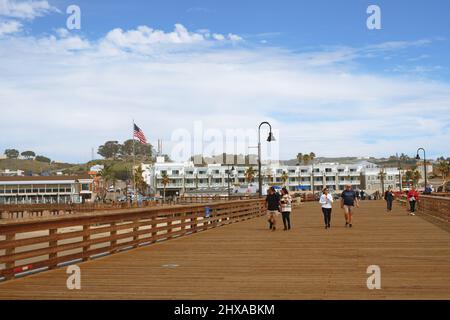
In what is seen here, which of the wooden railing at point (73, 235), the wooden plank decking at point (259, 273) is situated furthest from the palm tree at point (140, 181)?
the wooden plank decking at point (259, 273)

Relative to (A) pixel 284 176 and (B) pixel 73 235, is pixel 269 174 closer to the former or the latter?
(A) pixel 284 176

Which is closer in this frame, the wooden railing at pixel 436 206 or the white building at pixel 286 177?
the wooden railing at pixel 436 206

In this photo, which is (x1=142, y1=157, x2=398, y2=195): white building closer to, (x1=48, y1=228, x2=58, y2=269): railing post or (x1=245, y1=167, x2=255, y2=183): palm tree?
(x1=245, y1=167, x2=255, y2=183): palm tree

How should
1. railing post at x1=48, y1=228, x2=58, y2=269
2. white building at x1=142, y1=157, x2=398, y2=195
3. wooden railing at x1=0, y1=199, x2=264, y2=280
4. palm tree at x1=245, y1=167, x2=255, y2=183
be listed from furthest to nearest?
palm tree at x1=245, y1=167, x2=255, y2=183, white building at x1=142, y1=157, x2=398, y2=195, railing post at x1=48, y1=228, x2=58, y2=269, wooden railing at x1=0, y1=199, x2=264, y2=280

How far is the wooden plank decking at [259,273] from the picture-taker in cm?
909

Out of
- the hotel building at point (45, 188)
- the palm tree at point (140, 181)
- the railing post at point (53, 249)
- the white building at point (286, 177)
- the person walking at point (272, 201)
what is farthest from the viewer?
the palm tree at point (140, 181)

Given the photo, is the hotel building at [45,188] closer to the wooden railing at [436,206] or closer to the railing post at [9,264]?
the wooden railing at [436,206]

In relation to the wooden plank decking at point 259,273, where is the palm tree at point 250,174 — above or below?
above

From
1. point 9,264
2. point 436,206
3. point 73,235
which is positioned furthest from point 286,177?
point 9,264

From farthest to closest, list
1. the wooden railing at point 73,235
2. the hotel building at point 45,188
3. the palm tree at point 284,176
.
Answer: the palm tree at point 284,176, the hotel building at point 45,188, the wooden railing at point 73,235

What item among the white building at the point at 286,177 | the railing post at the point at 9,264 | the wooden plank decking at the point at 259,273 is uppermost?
the white building at the point at 286,177

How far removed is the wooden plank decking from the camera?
9086 millimetres

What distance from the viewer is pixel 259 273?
442 inches

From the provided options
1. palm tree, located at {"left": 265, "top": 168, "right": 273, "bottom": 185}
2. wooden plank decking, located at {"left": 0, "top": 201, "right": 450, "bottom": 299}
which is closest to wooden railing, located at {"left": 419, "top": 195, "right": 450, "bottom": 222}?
wooden plank decking, located at {"left": 0, "top": 201, "right": 450, "bottom": 299}
